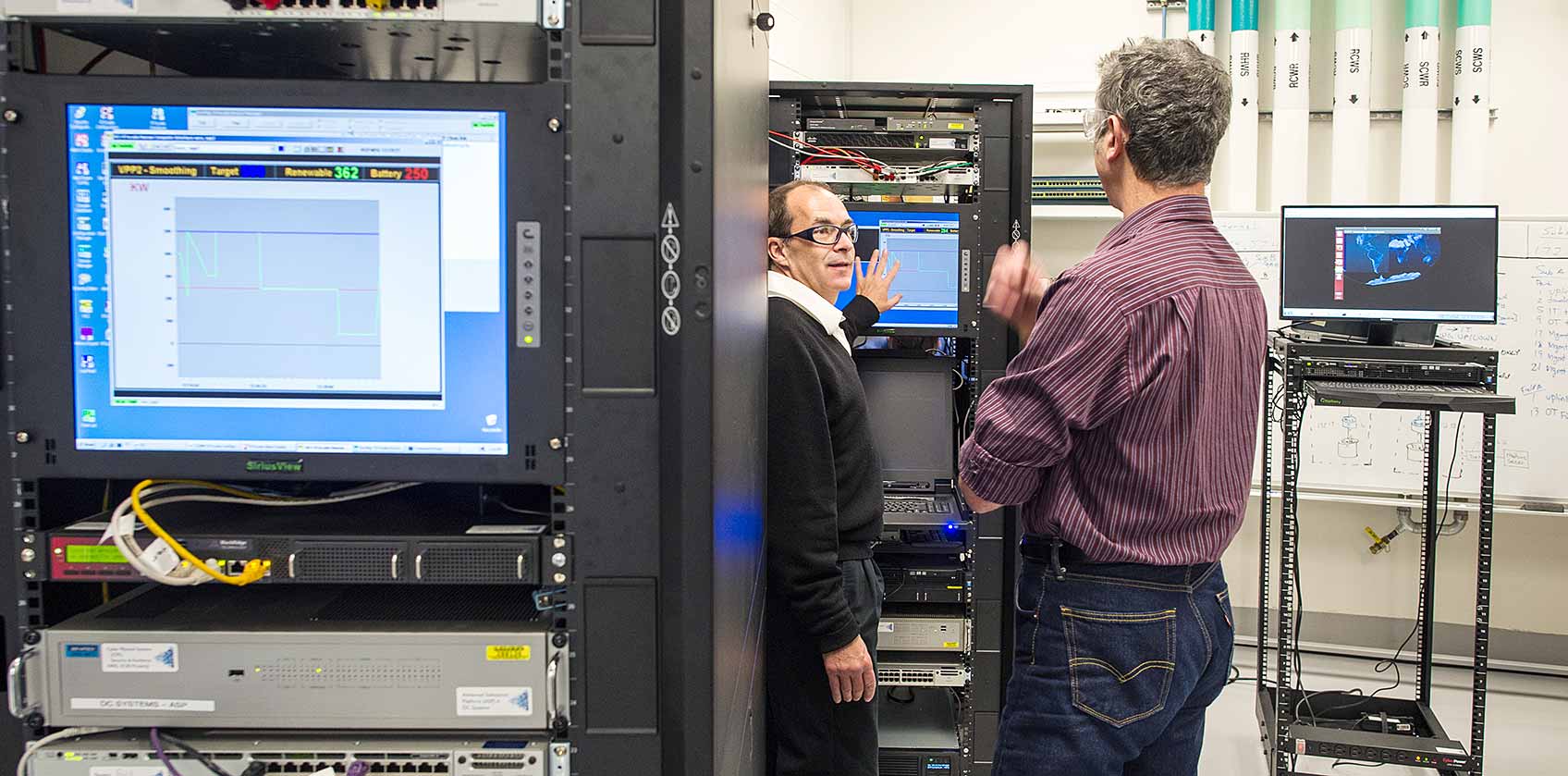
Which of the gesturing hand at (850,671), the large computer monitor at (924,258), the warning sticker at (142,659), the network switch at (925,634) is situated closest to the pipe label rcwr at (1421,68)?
the large computer monitor at (924,258)

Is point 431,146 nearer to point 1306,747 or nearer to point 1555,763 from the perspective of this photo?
point 1306,747

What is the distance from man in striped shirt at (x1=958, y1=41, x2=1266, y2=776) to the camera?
133 centimetres

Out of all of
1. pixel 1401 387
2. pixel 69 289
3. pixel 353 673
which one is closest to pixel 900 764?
pixel 1401 387

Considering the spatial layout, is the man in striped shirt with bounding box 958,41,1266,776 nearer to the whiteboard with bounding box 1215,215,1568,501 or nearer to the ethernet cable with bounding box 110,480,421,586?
the ethernet cable with bounding box 110,480,421,586

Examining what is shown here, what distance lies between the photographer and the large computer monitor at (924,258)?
2572 mm

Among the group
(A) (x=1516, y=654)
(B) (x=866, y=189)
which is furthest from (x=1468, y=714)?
(B) (x=866, y=189)

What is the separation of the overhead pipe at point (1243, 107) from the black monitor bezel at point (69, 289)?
3.62m

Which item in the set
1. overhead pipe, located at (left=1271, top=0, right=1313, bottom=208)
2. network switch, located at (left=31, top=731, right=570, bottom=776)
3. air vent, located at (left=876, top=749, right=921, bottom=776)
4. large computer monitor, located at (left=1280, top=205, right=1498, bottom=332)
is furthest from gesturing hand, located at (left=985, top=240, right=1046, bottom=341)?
overhead pipe, located at (left=1271, top=0, right=1313, bottom=208)

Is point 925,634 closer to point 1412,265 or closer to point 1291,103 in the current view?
point 1412,265

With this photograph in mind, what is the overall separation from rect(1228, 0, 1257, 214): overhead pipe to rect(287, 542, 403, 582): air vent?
3.75 metres

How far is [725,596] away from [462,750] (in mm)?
280

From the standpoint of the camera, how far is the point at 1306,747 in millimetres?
2650

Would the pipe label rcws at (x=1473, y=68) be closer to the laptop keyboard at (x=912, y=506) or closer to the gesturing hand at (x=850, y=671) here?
the laptop keyboard at (x=912, y=506)

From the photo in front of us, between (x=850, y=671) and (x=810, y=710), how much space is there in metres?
0.13
